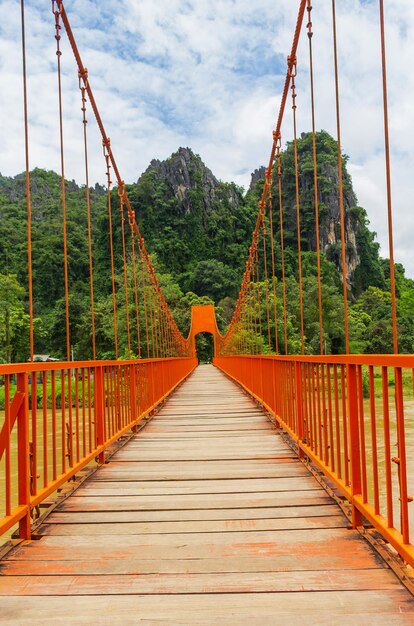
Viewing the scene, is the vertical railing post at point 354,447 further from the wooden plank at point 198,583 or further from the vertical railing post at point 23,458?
the vertical railing post at point 23,458

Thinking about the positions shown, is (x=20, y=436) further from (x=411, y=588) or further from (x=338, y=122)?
(x=338, y=122)

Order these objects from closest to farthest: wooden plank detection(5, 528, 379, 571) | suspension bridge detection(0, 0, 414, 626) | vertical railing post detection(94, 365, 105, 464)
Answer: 1. suspension bridge detection(0, 0, 414, 626)
2. wooden plank detection(5, 528, 379, 571)
3. vertical railing post detection(94, 365, 105, 464)

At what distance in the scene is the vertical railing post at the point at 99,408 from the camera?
3.88 metres

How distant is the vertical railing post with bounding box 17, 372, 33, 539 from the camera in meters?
2.30

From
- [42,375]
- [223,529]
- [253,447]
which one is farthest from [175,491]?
[253,447]

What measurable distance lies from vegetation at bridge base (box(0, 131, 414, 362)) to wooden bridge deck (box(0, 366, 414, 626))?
20.7 metres

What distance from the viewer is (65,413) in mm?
4324

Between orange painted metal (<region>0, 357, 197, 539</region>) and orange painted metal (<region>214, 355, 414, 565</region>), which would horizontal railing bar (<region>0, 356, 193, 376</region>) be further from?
orange painted metal (<region>214, 355, 414, 565</region>)

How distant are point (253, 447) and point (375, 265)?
66865 millimetres

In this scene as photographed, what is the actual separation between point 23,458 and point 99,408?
5.19 ft

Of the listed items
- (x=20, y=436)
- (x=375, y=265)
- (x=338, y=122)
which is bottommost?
(x=20, y=436)

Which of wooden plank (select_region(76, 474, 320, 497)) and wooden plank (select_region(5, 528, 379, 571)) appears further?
wooden plank (select_region(76, 474, 320, 497))

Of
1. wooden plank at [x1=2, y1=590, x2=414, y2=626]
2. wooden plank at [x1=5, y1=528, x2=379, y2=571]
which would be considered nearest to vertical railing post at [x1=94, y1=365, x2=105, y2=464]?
wooden plank at [x1=5, y1=528, x2=379, y2=571]

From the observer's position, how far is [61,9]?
16.3 feet
